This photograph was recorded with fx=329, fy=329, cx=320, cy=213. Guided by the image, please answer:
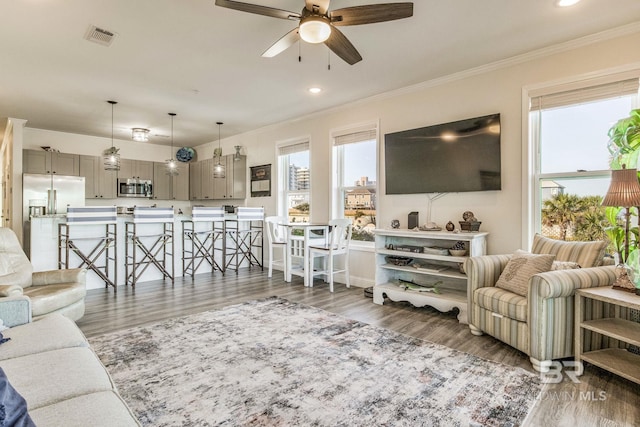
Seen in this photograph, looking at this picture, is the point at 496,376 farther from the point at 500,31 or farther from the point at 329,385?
the point at 500,31

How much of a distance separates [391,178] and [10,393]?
4016 mm

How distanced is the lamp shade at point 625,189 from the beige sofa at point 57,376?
9.88 feet

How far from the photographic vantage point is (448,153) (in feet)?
12.6

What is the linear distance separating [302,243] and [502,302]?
321cm

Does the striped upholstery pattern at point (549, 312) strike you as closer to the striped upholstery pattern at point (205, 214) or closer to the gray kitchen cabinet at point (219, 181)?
the striped upholstery pattern at point (205, 214)

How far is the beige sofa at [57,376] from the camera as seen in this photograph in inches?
41.9

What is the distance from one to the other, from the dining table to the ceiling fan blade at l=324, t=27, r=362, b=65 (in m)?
2.59

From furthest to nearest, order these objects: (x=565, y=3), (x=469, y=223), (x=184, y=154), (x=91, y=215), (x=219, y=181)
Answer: (x=184, y=154), (x=219, y=181), (x=91, y=215), (x=469, y=223), (x=565, y=3)

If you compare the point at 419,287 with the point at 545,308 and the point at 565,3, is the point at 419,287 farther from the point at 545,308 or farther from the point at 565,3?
the point at 565,3

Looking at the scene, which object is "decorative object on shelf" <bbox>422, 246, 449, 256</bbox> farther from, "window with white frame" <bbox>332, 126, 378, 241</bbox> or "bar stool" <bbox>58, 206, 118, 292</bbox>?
"bar stool" <bbox>58, 206, 118, 292</bbox>

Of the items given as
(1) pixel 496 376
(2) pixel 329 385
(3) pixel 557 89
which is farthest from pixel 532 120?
(2) pixel 329 385

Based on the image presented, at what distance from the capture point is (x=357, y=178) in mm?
5016

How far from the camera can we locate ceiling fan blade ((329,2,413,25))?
6.88ft

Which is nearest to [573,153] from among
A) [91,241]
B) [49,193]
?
[91,241]
